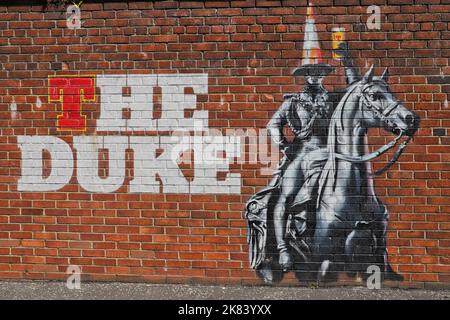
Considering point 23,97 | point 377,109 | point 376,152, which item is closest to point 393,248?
point 376,152

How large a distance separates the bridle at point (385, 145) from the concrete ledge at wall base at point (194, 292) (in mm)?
1203

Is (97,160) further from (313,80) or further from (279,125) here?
(313,80)

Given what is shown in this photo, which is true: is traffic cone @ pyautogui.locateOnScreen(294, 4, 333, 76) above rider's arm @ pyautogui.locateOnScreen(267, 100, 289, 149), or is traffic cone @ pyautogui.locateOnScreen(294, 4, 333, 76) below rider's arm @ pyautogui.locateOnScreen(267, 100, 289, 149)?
above

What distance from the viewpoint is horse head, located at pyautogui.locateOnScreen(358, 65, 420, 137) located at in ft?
15.6

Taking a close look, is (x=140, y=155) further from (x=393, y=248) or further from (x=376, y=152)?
(x=393, y=248)

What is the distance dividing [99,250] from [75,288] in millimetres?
439

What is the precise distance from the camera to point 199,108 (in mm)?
4922

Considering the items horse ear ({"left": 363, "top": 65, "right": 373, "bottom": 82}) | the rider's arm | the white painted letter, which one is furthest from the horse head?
the white painted letter

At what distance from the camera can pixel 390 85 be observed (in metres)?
4.76

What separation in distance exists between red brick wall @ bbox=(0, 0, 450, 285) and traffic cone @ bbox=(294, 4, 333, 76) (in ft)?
0.24

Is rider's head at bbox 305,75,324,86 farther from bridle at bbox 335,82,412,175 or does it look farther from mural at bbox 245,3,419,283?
bridle at bbox 335,82,412,175

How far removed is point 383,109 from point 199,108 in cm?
182

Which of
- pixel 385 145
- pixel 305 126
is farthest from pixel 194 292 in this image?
pixel 385 145

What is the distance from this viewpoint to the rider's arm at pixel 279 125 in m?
4.86
